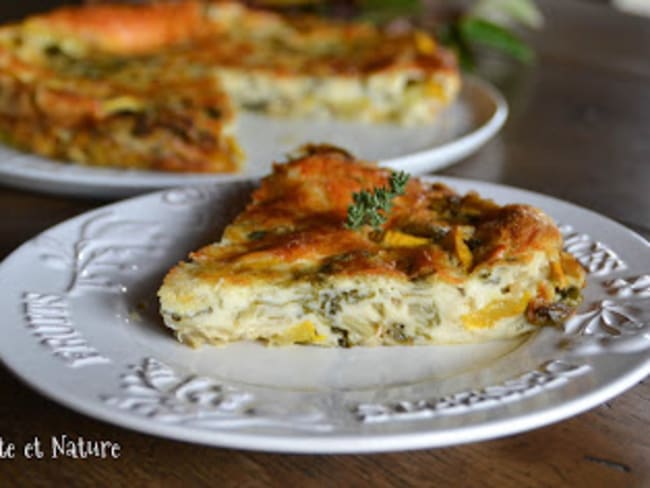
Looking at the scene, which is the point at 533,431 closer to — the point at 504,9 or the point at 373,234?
the point at 373,234

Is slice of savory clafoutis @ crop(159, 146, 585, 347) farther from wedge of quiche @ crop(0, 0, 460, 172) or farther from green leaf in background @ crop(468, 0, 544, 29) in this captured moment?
green leaf in background @ crop(468, 0, 544, 29)

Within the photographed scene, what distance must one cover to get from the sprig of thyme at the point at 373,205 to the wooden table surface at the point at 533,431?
2.15 ft

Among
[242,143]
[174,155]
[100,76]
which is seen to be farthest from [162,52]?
[174,155]

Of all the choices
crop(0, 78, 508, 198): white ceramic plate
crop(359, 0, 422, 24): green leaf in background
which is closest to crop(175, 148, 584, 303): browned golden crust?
crop(0, 78, 508, 198): white ceramic plate

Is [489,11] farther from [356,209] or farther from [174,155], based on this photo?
[356,209]

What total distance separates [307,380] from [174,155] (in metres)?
1.63

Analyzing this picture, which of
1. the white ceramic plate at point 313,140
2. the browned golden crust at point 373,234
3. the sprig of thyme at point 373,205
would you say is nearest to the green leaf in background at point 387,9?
the white ceramic plate at point 313,140


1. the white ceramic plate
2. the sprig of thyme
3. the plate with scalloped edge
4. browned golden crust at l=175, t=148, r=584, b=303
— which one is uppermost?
the sprig of thyme

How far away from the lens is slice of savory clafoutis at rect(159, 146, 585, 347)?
2.15 metres

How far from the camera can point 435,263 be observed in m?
2.18

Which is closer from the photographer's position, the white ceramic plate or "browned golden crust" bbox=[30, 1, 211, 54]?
the white ceramic plate

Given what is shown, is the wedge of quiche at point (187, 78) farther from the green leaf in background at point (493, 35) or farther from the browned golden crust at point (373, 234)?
the browned golden crust at point (373, 234)

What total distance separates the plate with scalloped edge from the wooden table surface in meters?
0.11

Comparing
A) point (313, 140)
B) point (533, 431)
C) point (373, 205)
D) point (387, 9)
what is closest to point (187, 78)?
point (313, 140)
